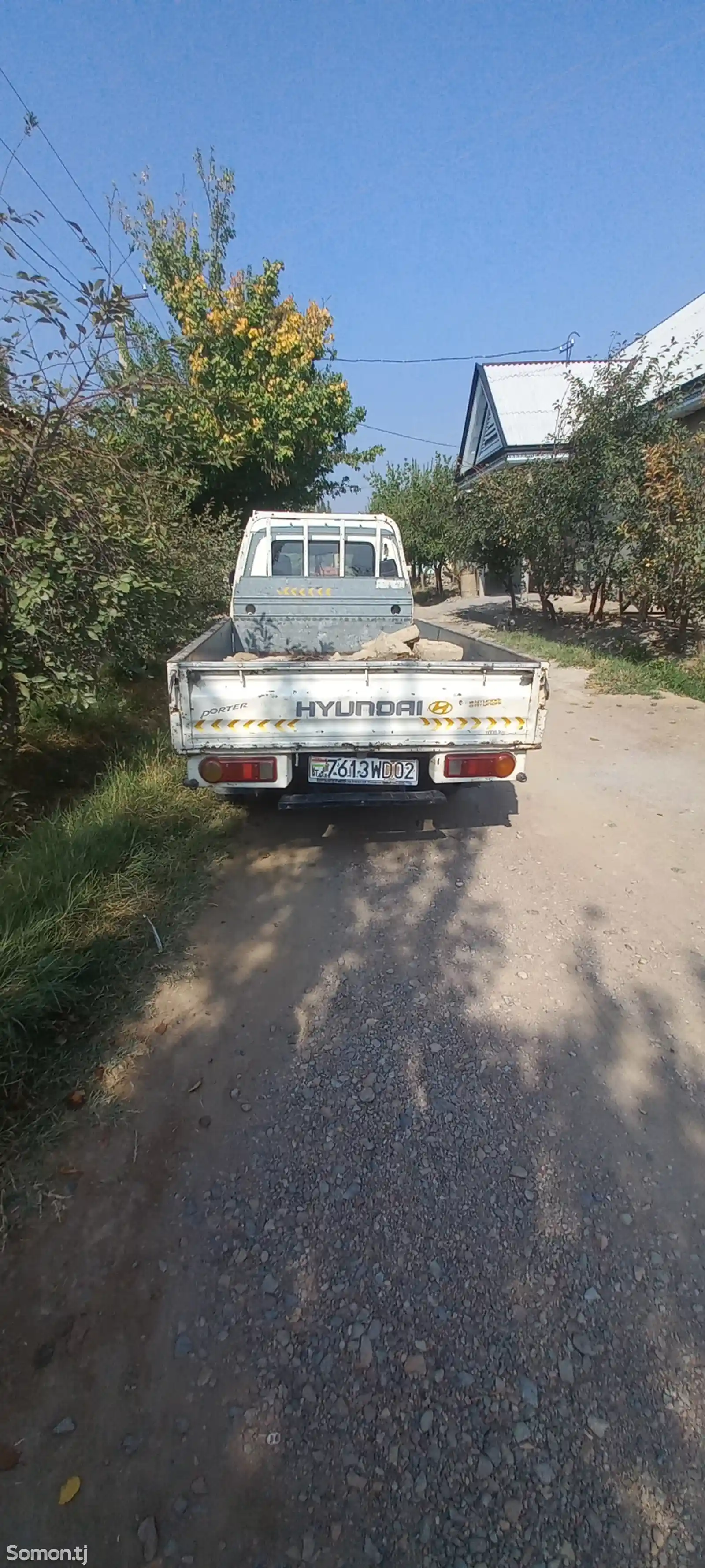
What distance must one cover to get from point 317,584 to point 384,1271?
5.26 m

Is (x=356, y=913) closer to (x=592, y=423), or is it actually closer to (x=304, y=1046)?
(x=304, y=1046)

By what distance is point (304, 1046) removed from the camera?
8.26 feet

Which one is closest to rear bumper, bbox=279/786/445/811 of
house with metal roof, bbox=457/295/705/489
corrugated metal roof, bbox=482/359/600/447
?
house with metal roof, bbox=457/295/705/489

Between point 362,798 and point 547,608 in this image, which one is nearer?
point 362,798

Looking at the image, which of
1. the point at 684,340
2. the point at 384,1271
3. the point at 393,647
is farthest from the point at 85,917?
the point at 684,340

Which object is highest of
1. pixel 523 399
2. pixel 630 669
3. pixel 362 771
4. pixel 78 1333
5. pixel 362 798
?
pixel 523 399

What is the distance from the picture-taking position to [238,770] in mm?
3521

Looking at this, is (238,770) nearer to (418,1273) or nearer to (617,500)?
(418,1273)

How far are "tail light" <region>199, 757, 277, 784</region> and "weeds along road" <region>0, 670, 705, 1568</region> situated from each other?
2.83ft

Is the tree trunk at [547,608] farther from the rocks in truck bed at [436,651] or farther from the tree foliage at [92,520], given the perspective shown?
the rocks in truck bed at [436,651]

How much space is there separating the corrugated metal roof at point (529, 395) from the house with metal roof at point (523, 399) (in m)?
0.02

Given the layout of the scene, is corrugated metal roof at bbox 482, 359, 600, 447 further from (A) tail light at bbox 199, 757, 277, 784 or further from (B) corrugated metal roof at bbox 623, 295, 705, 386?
(A) tail light at bbox 199, 757, 277, 784

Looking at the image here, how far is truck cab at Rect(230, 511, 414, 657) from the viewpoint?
5516 mm

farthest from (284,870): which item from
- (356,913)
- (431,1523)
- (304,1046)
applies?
(431,1523)
